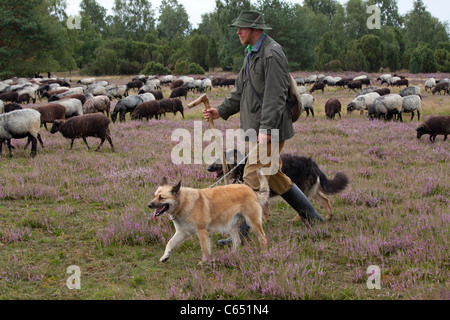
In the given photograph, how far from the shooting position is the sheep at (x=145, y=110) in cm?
1991

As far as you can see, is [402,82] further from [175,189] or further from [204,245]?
[175,189]

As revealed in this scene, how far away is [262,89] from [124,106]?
17279mm

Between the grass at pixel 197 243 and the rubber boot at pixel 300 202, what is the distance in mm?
203

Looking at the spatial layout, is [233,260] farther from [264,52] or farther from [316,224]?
[264,52]

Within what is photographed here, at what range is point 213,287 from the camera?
398cm

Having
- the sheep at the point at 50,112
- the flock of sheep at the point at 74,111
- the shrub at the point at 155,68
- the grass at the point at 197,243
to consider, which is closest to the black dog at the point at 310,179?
the grass at the point at 197,243

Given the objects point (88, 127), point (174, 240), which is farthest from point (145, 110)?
point (174, 240)

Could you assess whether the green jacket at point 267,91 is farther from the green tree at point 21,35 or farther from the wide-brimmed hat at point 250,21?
the green tree at point 21,35

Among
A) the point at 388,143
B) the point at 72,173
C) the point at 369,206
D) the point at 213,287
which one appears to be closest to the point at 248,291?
the point at 213,287

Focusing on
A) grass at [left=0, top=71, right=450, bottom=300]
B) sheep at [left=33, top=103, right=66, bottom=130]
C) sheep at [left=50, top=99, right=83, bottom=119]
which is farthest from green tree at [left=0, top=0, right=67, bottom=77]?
grass at [left=0, top=71, right=450, bottom=300]

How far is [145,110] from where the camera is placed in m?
20.1

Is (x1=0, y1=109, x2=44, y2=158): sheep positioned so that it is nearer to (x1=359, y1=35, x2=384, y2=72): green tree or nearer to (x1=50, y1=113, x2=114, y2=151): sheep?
(x1=50, y1=113, x2=114, y2=151): sheep

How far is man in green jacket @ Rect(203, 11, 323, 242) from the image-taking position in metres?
4.56
